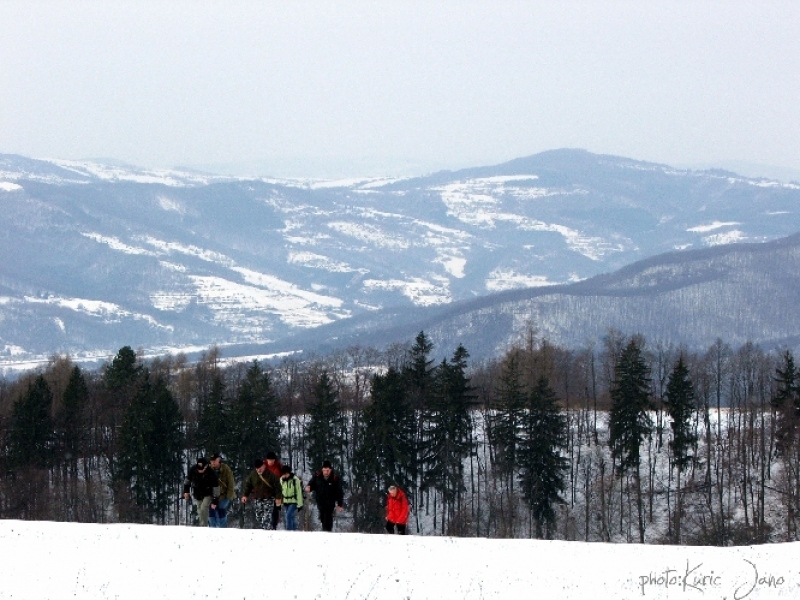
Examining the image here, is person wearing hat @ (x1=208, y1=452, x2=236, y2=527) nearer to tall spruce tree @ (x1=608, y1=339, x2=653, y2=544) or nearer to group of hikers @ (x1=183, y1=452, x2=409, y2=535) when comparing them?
group of hikers @ (x1=183, y1=452, x2=409, y2=535)

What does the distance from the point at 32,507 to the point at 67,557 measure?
2252 inches

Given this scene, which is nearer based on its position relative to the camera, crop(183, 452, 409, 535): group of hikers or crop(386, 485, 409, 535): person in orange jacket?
crop(183, 452, 409, 535): group of hikers

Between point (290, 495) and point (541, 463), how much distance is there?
190ft

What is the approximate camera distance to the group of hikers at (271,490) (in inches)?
1215

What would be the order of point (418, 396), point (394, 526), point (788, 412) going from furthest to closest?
point (418, 396) < point (788, 412) < point (394, 526)

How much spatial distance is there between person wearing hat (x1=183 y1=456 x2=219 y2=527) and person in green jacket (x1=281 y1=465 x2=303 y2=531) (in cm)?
178

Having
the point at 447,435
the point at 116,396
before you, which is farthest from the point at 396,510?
the point at 116,396

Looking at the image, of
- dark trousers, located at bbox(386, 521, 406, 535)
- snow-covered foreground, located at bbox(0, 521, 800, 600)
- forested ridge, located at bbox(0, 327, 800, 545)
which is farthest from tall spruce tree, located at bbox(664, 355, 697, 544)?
snow-covered foreground, located at bbox(0, 521, 800, 600)

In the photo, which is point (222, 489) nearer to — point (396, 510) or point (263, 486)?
point (263, 486)

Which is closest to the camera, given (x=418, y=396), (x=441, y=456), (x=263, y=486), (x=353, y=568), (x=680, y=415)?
(x=353, y=568)

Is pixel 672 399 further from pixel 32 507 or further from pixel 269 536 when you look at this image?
pixel 269 536

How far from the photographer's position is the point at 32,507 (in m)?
78.6

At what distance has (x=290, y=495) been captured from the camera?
30891 millimetres

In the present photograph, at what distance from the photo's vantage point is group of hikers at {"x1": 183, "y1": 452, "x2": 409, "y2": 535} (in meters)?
30.9
